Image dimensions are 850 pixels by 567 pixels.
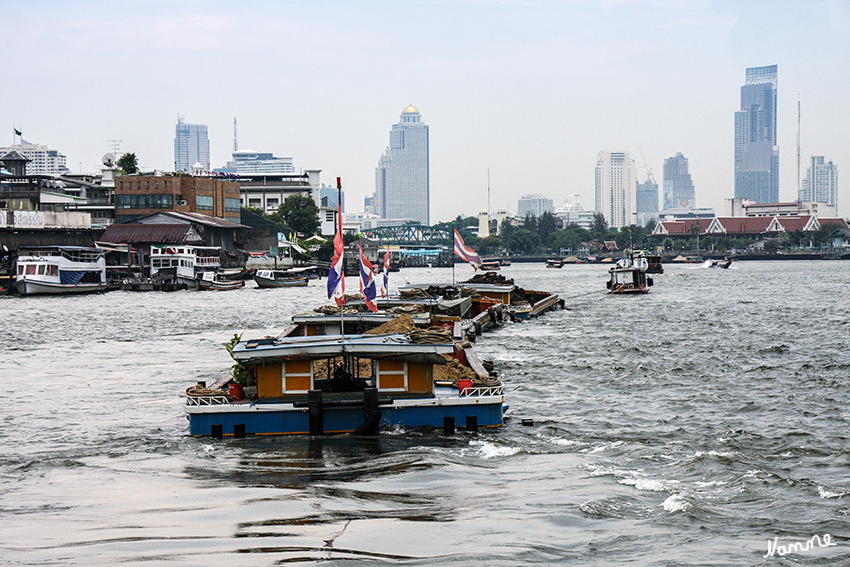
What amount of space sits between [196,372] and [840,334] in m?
31.0

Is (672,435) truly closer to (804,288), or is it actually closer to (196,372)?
(196,372)

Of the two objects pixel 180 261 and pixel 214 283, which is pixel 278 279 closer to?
pixel 214 283

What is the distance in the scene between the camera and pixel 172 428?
22.5 m

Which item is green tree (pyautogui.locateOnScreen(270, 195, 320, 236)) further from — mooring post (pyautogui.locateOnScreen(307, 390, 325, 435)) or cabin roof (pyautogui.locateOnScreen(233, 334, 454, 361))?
mooring post (pyautogui.locateOnScreen(307, 390, 325, 435))

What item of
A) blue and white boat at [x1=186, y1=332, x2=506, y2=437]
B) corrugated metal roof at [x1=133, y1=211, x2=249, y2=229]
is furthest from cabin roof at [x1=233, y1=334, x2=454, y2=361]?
corrugated metal roof at [x1=133, y1=211, x2=249, y2=229]

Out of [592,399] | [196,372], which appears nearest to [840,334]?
[592,399]

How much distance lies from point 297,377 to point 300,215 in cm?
14401

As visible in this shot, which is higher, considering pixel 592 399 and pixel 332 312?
pixel 332 312

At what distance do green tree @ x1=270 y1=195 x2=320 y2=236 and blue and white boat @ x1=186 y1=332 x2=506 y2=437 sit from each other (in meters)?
143

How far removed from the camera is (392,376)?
19.9 metres

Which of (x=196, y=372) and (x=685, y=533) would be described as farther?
(x=196, y=372)

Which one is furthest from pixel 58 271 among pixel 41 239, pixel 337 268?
pixel 337 268

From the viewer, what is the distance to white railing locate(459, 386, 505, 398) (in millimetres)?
19922

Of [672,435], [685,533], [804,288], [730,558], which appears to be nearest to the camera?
[730,558]
